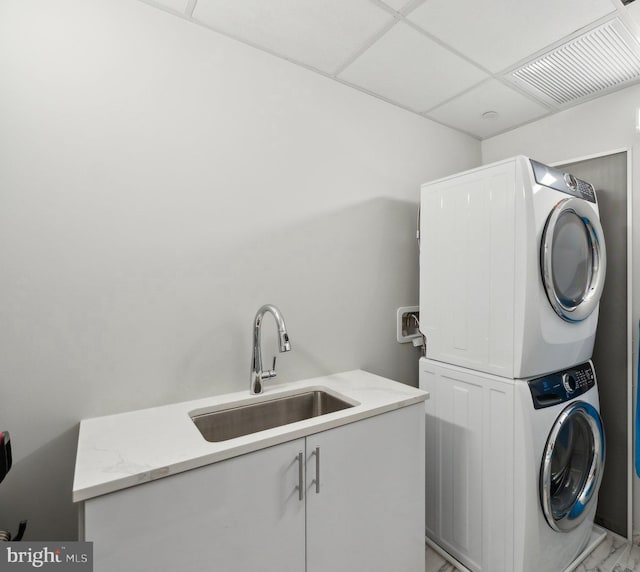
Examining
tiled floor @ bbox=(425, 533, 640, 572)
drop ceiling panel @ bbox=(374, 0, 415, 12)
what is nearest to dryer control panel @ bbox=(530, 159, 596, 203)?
drop ceiling panel @ bbox=(374, 0, 415, 12)

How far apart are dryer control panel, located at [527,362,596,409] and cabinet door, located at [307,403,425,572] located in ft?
1.68

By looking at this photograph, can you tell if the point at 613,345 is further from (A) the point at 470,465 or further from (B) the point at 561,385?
(A) the point at 470,465

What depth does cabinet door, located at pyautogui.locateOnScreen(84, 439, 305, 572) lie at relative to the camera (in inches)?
34.6

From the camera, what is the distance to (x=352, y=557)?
1.29 metres

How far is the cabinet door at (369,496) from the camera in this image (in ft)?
4.00

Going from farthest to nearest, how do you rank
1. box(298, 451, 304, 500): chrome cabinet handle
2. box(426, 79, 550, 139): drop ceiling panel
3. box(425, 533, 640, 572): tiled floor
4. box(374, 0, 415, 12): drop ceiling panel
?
box(426, 79, 550, 139): drop ceiling panel, box(425, 533, 640, 572): tiled floor, box(374, 0, 415, 12): drop ceiling panel, box(298, 451, 304, 500): chrome cabinet handle

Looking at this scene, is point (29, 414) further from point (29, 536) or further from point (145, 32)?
point (145, 32)

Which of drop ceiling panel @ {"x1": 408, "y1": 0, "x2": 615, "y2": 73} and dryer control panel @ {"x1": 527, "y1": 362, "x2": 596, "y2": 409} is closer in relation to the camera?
drop ceiling panel @ {"x1": 408, "y1": 0, "x2": 615, "y2": 73}

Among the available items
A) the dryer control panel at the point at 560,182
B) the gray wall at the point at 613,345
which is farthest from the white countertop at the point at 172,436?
the gray wall at the point at 613,345

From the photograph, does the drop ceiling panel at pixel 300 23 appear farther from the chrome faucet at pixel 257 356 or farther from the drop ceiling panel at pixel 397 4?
the chrome faucet at pixel 257 356

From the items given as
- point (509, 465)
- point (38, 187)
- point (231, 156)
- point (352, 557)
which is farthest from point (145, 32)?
point (509, 465)

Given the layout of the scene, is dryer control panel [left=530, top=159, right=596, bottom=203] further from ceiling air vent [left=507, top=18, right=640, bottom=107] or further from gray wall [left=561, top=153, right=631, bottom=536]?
ceiling air vent [left=507, top=18, right=640, bottom=107]

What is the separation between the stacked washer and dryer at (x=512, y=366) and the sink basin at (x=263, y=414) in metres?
0.62

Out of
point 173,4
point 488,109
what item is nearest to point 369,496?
point 173,4
